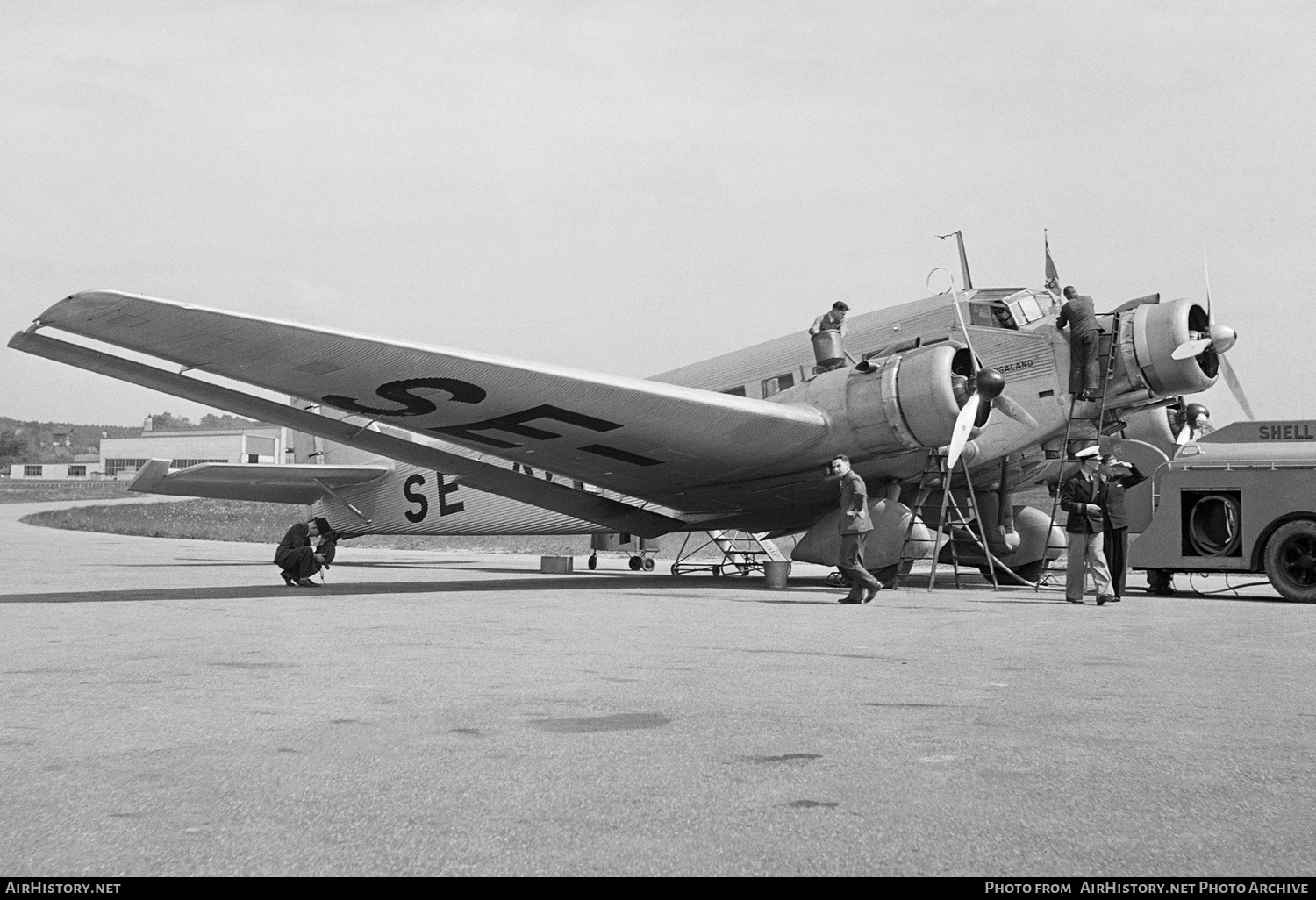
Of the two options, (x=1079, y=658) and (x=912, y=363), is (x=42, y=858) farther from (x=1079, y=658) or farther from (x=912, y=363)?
(x=912, y=363)

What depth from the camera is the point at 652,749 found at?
4613 mm

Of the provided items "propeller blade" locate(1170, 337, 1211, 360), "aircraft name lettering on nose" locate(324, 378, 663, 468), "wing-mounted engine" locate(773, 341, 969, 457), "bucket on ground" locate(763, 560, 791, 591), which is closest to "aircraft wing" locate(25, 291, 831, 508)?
"aircraft name lettering on nose" locate(324, 378, 663, 468)

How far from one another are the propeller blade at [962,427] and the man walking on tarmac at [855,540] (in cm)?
196

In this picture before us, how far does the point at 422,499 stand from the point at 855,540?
11.3 metres

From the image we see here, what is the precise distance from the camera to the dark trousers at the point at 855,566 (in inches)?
491

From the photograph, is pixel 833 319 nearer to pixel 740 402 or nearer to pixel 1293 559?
pixel 740 402

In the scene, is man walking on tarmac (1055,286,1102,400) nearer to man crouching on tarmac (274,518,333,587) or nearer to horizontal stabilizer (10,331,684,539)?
horizontal stabilizer (10,331,684,539)

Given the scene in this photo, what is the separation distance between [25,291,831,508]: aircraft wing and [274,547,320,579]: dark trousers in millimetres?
2407

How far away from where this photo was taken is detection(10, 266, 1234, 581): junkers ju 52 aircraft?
12164mm

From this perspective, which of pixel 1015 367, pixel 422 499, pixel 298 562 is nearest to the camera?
pixel 298 562

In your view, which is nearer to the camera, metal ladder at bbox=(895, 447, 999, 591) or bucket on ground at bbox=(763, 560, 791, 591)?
metal ladder at bbox=(895, 447, 999, 591)

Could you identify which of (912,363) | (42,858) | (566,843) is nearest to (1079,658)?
(566,843)

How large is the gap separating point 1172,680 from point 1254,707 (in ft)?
3.04

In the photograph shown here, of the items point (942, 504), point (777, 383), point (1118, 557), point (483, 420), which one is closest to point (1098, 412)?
point (1118, 557)
